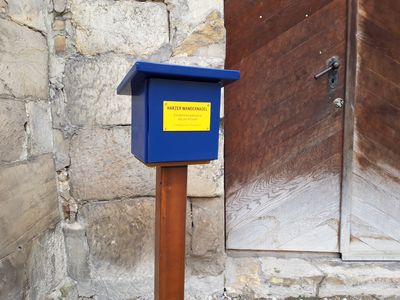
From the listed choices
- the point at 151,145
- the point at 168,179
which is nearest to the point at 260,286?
the point at 168,179

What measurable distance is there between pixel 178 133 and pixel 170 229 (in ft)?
1.05

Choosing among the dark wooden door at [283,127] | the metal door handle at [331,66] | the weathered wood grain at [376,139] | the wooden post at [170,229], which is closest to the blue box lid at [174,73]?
the wooden post at [170,229]

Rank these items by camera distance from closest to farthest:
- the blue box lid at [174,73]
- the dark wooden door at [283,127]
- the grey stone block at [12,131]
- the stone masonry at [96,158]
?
the blue box lid at [174,73] → the grey stone block at [12,131] → the stone masonry at [96,158] → the dark wooden door at [283,127]

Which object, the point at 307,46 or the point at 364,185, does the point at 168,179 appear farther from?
the point at 364,185

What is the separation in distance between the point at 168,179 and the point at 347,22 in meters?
1.64

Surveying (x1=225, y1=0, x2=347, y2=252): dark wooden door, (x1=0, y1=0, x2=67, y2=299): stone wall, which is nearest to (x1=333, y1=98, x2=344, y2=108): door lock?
(x1=225, y1=0, x2=347, y2=252): dark wooden door

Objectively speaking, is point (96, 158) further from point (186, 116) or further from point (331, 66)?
point (331, 66)

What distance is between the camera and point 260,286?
1.87m

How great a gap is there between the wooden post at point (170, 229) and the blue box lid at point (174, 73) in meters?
0.28

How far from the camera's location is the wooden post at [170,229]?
953mm

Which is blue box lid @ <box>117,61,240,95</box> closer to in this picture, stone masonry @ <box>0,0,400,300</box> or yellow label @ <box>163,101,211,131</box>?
yellow label @ <box>163,101,211,131</box>

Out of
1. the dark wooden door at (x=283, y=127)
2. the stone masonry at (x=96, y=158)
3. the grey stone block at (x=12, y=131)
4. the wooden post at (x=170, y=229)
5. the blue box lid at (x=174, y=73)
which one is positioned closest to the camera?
the blue box lid at (x=174, y=73)

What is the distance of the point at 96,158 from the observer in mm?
1646

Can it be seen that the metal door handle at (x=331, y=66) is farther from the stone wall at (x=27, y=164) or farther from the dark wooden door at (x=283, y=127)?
the stone wall at (x=27, y=164)
